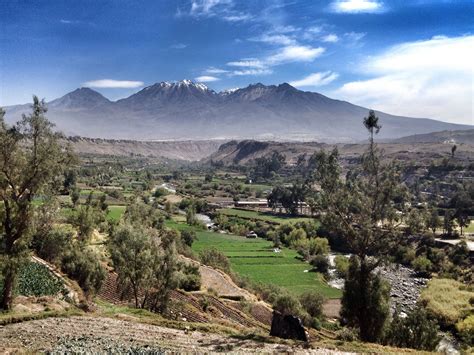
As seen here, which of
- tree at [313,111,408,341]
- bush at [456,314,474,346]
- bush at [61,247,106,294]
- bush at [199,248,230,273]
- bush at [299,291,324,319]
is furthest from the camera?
bush at [199,248,230,273]

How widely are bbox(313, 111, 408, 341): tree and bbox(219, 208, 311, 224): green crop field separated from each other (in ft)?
241

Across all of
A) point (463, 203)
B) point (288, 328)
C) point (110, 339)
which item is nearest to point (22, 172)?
point (110, 339)

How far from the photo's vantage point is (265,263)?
65750mm

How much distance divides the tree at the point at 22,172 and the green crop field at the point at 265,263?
36.1 meters

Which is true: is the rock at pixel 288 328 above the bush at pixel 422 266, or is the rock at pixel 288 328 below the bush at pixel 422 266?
above

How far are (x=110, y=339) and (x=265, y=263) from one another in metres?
50.5

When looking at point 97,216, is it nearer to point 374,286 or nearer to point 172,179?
point 374,286

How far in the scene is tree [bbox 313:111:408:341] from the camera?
21969 mm

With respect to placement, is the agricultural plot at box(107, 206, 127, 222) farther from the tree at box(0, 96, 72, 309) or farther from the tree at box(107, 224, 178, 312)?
the tree at box(0, 96, 72, 309)

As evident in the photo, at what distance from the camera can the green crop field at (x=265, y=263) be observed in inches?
2218

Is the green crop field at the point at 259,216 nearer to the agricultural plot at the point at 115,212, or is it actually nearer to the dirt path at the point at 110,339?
the agricultural plot at the point at 115,212

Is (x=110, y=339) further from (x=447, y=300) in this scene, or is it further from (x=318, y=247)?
(x=318, y=247)

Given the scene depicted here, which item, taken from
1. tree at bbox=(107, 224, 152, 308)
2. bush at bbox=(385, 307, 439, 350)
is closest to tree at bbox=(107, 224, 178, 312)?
tree at bbox=(107, 224, 152, 308)

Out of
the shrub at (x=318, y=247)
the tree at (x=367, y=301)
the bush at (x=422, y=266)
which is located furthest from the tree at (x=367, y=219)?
the shrub at (x=318, y=247)
